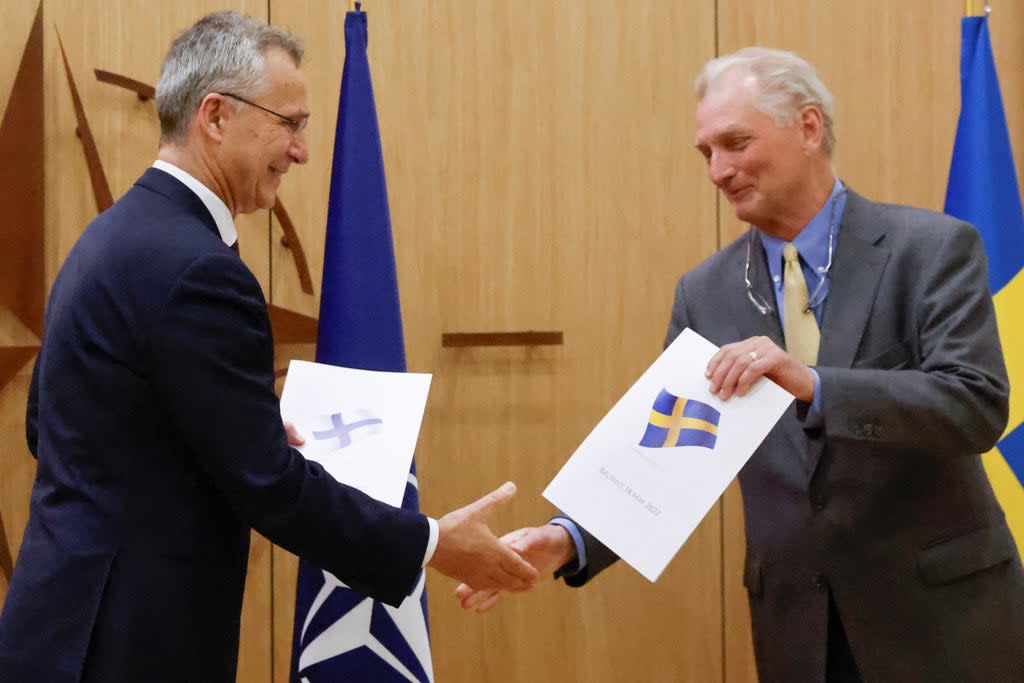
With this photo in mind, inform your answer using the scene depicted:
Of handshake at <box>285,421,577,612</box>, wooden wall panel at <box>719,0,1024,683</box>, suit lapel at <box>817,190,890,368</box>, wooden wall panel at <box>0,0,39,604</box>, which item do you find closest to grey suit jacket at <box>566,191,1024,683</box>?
suit lapel at <box>817,190,890,368</box>

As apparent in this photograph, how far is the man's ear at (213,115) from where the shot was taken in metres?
2.08

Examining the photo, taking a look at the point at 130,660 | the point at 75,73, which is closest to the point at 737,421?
the point at 130,660

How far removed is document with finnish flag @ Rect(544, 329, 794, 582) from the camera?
2.10 meters

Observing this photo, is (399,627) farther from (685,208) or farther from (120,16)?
(120,16)

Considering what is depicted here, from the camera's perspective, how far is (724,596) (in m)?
3.76

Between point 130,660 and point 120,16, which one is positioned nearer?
point 130,660

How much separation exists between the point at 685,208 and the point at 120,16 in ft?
6.09

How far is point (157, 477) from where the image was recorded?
72.3 inches

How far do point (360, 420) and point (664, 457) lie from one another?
584mm

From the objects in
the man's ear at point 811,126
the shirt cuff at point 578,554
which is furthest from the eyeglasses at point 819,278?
the shirt cuff at point 578,554

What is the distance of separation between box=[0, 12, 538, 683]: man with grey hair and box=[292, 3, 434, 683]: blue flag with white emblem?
2.95 feet

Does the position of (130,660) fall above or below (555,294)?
below

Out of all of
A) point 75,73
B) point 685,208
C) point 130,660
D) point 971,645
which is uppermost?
point 75,73

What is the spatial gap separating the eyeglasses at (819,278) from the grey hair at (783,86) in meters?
0.17
